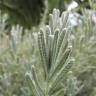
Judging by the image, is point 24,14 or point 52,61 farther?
point 24,14

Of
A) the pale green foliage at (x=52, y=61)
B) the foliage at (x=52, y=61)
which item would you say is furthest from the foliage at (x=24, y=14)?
the pale green foliage at (x=52, y=61)

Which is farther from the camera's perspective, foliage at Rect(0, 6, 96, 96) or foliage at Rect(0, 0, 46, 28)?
foliage at Rect(0, 0, 46, 28)

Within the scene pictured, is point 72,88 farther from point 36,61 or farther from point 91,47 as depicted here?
point 91,47

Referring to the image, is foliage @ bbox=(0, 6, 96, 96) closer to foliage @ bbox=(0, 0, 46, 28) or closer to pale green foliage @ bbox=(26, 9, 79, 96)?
pale green foliage @ bbox=(26, 9, 79, 96)

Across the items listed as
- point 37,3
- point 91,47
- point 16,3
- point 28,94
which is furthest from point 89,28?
point 37,3

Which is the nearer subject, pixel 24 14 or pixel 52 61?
pixel 52 61

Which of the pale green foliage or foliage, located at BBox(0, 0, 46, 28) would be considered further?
foliage, located at BBox(0, 0, 46, 28)

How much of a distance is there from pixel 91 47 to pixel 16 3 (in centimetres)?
260

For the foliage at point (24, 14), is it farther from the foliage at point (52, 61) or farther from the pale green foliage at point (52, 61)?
the pale green foliage at point (52, 61)

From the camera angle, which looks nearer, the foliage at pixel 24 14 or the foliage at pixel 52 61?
the foliage at pixel 52 61

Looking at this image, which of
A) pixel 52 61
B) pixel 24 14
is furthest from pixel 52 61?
pixel 24 14

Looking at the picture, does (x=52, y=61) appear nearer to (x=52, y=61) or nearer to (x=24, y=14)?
(x=52, y=61)

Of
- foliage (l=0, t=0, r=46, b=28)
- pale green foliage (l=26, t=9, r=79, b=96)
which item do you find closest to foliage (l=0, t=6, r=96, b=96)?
pale green foliage (l=26, t=9, r=79, b=96)

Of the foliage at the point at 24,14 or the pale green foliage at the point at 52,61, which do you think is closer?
the pale green foliage at the point at 52,61
